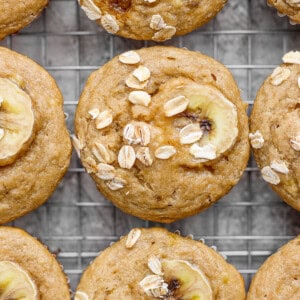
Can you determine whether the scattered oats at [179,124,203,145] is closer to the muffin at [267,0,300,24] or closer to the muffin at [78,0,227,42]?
the muffin at [78,0,227,42]

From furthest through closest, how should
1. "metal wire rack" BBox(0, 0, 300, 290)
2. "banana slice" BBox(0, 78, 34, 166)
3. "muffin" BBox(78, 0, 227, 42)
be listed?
1. "metal wire rack" BBox(0, 0, 300, 290)
2. "muffin" BBox(78, 0, 227, 42)
3. "banana slice" BBox(0, 78, 34, 166)

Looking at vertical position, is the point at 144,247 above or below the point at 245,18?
below

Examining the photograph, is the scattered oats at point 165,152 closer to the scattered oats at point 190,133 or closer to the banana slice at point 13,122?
the scattered oats at point 190,133

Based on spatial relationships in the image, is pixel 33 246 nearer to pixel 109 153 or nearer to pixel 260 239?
pixel 109 153

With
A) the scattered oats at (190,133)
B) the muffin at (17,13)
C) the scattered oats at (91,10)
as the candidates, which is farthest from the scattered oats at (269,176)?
the muffin at (17,13)

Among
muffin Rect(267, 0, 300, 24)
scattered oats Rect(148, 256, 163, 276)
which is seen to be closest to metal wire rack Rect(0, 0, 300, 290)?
muffin Rect(267, 0, 300, 24)

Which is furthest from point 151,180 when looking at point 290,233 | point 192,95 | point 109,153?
point 290,233
